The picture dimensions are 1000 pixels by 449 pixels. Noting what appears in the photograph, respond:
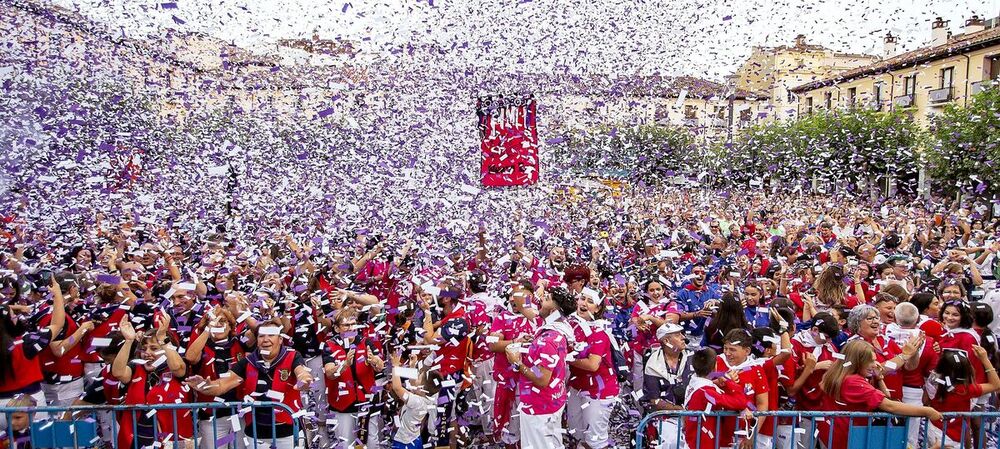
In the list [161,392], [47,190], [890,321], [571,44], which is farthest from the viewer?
[47,190]

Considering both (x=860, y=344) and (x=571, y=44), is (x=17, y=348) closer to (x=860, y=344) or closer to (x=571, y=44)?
(x=860, y=344)

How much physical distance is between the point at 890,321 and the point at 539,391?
256 centimetres

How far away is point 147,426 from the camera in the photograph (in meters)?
3.78

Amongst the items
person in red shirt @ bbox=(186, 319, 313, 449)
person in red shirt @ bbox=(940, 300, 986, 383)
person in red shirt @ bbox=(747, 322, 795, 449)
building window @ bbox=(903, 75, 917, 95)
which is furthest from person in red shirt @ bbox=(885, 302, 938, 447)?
building window @ bbox=(903, 75, 917, 95)

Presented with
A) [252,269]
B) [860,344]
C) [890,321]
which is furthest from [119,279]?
[890,321]

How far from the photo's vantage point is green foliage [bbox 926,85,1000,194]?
16.2m

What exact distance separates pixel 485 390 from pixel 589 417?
1.06 m

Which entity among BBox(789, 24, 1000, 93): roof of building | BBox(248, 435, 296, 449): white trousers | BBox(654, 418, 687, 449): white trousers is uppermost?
BBox(789, 24, 1000, 93): roof of building

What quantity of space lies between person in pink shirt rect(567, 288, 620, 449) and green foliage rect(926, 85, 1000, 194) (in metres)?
14.4

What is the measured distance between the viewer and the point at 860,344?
3531 mm

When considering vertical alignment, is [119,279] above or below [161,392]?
above

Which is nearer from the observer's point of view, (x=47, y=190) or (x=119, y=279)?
(x=119, y=279)

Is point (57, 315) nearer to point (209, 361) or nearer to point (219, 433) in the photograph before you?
point (209, 361)

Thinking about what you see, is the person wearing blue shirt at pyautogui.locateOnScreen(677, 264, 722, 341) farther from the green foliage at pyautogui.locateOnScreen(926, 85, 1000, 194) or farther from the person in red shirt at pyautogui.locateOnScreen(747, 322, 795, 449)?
the green foliage at pyautogui.locateOnScreen(926, 85, 1000, 194)
